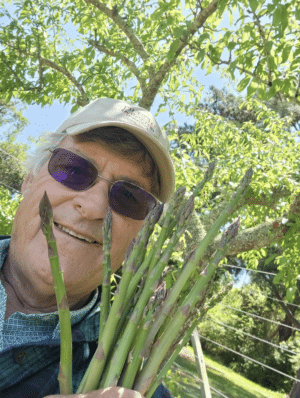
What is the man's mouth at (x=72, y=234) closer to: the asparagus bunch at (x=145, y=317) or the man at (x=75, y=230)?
the man at (x=75, y=230)

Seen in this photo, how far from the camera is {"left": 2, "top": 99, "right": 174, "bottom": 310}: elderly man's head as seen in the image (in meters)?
1.41

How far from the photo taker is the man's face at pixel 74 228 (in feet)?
4.55

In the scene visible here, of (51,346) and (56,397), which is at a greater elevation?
(56,397)

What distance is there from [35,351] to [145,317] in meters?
0.68

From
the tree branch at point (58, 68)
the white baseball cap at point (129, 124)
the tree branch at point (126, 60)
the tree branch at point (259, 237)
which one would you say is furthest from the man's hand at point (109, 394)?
the tree branch at point (58, 68)

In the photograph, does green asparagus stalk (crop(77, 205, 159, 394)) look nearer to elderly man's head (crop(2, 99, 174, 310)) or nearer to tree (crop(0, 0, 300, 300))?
elderly man's head (crop(2, 99, 174, 310))

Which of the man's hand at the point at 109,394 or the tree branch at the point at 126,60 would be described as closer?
the man's hand at the point at 109,394

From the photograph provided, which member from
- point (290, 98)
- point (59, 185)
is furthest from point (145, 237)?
point (290, 98)

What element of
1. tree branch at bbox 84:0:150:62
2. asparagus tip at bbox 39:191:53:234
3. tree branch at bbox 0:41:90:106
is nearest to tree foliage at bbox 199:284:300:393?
tree branch at bbox 0:41:90:106

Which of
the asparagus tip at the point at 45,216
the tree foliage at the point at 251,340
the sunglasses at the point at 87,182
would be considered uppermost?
the sunglasses at the point at 87,182

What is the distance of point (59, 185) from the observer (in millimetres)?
1498

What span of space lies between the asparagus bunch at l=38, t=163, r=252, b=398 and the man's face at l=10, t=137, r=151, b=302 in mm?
458

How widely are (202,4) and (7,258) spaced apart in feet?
11.9

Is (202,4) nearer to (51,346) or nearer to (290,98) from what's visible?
(290,98)
